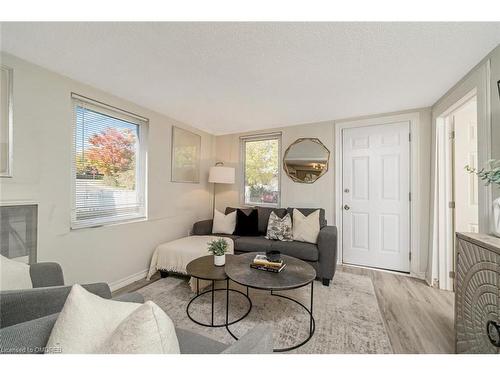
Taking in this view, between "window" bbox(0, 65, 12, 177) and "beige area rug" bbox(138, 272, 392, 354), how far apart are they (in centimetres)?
165

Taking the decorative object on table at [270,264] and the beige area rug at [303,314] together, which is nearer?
the beige area rug at [303,314]

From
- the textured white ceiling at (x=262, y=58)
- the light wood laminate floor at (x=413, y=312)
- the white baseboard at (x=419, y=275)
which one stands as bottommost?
the light wood laminate floor at (x=413, y=312)

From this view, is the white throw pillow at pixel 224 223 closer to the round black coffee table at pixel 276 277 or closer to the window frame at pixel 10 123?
the round black coffee table at pixel 276 277

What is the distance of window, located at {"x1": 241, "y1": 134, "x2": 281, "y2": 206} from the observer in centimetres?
367

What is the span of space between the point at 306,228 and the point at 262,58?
201 cm

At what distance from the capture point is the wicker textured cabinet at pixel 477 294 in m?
1.11

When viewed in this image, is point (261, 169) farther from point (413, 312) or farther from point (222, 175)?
point (413, 312)

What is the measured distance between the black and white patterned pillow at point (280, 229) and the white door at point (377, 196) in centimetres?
95

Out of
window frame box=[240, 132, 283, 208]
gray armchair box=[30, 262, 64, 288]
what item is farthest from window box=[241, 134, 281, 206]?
gray armchair box=[30, 262, 64, 288]

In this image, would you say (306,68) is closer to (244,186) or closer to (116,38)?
(116,38)

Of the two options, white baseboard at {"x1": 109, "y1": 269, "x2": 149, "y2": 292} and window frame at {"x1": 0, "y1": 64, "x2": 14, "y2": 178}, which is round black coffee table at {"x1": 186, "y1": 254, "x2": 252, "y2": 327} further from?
window frame at {"x1": 0, "y1": 64, "x2": 14, "y2": 178}

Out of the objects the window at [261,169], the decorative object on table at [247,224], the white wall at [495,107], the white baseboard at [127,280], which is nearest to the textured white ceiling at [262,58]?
the white wall at [495,107]
